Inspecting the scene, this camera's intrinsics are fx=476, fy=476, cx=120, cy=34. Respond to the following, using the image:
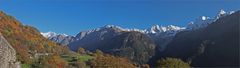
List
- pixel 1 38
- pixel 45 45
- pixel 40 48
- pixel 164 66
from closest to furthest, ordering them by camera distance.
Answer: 1. pixel 1 38
2. pixel 164 66
3. pixel 40 48
4. pixel 45 45

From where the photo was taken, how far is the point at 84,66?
14750 cm

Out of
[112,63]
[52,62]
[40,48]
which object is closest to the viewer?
[52,62]

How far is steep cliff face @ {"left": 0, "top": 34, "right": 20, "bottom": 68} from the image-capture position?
8.61m

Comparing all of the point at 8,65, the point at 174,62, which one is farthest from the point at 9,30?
the point at 8,65

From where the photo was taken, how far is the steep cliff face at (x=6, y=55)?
28.3 feet

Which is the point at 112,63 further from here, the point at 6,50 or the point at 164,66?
the point at 6,50

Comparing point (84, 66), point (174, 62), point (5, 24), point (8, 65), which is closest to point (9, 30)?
point (5, 24)

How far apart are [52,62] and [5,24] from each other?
186 ft

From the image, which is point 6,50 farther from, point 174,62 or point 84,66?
point 84,66

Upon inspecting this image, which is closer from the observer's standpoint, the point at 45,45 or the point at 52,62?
the point at 52,62

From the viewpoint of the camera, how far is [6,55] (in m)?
8.85

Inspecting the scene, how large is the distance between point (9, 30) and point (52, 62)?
41.1 meters

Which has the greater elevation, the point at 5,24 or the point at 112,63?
the point at 5,24

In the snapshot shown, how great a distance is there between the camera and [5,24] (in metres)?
188
